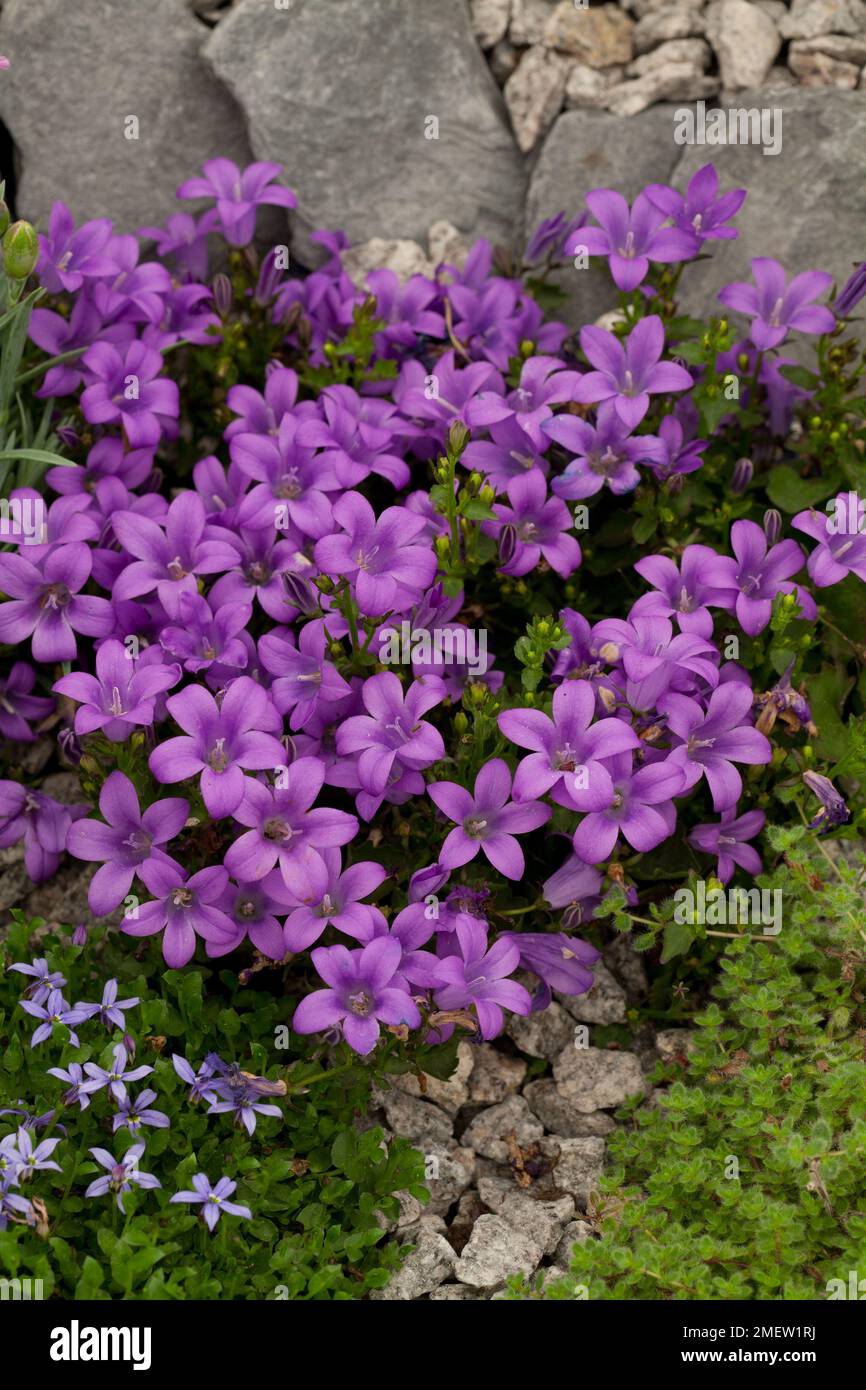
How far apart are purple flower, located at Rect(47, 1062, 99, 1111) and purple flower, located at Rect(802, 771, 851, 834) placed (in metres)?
1.73

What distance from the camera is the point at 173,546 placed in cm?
386

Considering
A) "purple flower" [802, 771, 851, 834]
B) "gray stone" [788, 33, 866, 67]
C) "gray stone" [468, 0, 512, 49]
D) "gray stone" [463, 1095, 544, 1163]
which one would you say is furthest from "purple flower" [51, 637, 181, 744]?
"gray stone" [788, 33, 866, 67]

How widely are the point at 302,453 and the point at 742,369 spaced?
52.3 inches

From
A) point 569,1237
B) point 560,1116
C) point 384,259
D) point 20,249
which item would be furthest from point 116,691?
point 384,259

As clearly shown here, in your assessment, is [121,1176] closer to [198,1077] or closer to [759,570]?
[198,1077]

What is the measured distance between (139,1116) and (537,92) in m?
3.57

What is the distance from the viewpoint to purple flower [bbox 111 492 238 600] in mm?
3809

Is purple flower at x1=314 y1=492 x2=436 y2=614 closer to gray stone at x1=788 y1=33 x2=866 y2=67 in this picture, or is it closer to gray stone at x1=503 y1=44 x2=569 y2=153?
gray stone at x1=503 y1=44 x2=569 y2=153

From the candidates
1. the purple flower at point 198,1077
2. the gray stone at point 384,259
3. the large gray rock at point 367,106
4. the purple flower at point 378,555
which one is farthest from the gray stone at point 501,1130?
the large gray rock at point 367,106

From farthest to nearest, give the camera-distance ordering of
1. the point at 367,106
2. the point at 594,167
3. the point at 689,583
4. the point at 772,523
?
the point at 367,106
the point at 594,167
the point at 772,523
the point at 689,583

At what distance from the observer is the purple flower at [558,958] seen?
11.7 feet

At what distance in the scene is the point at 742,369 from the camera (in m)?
4.36
